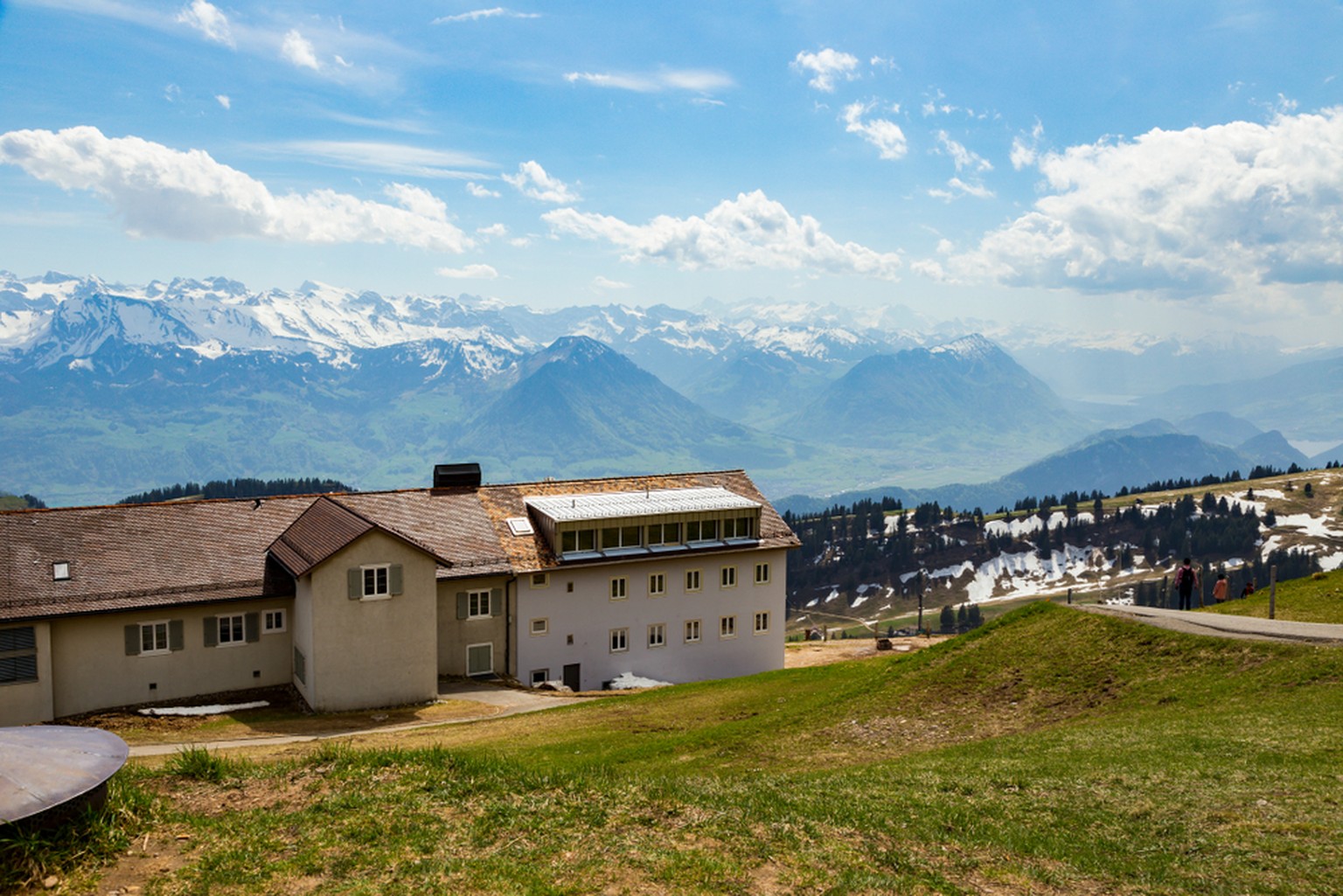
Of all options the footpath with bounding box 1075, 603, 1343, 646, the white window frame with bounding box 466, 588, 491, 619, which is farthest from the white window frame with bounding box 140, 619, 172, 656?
the footpath with bounding box 1075, 603, 1343, 646

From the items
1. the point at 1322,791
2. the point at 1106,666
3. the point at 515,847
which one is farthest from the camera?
the point at 1106,666

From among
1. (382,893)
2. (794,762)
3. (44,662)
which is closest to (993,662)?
(794,762)

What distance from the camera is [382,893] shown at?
14.6 meters

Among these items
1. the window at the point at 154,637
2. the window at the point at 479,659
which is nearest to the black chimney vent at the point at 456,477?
the window at the point at 479,659

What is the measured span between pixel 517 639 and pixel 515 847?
139ft

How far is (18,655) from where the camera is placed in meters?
44.8

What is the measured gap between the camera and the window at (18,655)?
44.4 m

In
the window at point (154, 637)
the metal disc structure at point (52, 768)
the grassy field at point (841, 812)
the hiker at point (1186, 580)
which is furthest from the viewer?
the window at point (154, 637)

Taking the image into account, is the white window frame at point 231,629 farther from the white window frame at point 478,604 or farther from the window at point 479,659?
the window at point 479,659

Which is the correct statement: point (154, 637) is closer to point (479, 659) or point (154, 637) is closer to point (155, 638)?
point (155, 638)

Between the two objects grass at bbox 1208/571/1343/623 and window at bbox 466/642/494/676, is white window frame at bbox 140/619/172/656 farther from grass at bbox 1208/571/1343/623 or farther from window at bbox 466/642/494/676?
grass at bbox 1208/571/1343/623

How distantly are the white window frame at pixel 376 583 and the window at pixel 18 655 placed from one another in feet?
50.4

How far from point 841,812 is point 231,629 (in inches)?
1669

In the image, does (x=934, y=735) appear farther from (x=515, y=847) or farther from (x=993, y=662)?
(x=515, y=847)
